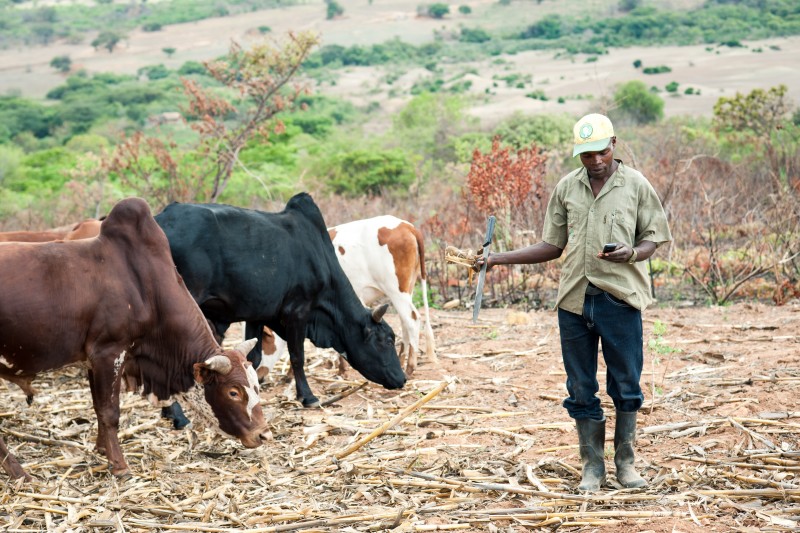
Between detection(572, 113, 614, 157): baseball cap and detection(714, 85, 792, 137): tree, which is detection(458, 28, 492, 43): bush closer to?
detection(714, 85, 792, 137): tree

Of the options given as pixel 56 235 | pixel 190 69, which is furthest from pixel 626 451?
pixel 190 69

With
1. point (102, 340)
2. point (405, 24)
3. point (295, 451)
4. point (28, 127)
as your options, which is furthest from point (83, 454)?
point (405, 24)

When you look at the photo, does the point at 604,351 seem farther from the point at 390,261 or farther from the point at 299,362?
the point at 390,261

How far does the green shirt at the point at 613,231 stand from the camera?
5.09m

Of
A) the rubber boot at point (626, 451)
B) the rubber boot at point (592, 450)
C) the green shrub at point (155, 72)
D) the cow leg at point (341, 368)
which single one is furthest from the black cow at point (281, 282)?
the green shrub at point (155, 72)

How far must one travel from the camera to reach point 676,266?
41.4 ft

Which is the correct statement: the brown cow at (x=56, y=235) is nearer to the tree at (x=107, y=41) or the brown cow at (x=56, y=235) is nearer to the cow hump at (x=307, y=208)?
the cow hump at (x=307, y=208)

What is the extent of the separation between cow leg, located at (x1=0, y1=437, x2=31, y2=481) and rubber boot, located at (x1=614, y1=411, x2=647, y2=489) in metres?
3.60

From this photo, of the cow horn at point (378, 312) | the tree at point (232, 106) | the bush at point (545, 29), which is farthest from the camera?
the bush at point (545, 29)

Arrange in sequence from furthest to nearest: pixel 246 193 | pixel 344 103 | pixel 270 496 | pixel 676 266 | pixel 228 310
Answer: pixel 344 103 → pixel 246 193 → pixel 676 266 → pixel 228 310 → pixel 270 496

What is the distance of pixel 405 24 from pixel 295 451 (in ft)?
292

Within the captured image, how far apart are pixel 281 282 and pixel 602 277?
11.6 ft

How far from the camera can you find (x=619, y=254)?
4.89 metres

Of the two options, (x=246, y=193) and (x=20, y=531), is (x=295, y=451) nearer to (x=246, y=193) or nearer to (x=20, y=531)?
(x=20, y=531)
